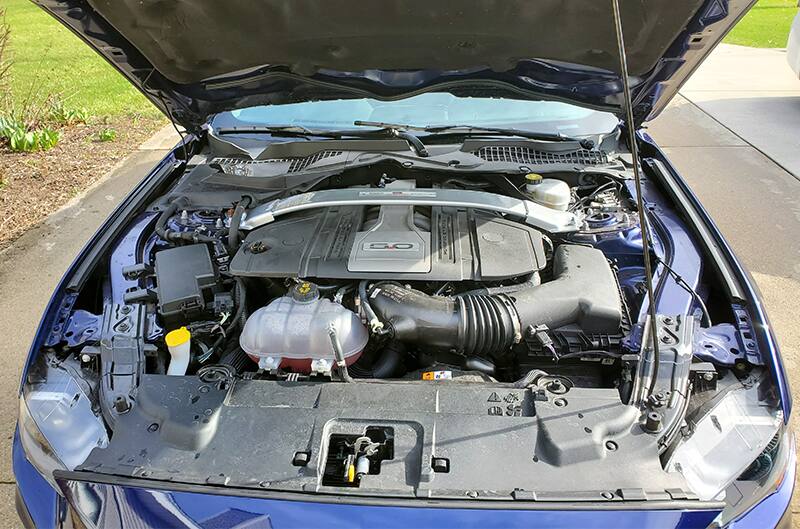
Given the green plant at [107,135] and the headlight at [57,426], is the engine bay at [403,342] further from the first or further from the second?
the green plant at [107,135]

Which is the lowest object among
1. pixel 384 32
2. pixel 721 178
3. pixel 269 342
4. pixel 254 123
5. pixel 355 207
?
pixel 721 178

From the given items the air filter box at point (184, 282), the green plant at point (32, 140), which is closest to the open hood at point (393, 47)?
the air filter box at point (184, 282)

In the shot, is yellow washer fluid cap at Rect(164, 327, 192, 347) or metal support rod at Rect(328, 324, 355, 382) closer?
metal support rod at Rect(328, 324, 355, 382)

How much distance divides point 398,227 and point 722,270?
44.7 inches

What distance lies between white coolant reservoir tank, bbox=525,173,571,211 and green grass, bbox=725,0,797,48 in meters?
9.85

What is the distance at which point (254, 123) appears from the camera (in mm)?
2775

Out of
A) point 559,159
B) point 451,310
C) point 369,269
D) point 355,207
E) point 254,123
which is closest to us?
point 451,310

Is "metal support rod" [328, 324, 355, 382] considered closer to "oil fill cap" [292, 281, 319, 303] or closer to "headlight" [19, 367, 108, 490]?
"oil fill cap" [292, 281, 319, 303]

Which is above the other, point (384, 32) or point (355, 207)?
point (384, 32)

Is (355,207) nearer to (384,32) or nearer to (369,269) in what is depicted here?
(369,269)

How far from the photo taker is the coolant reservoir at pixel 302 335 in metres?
1.64

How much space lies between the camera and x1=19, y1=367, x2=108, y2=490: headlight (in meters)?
1.53

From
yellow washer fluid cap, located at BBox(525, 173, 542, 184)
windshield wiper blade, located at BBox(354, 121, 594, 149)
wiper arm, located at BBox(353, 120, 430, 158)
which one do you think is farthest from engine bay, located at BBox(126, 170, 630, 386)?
windshield wiper blade, located at BBox(354, 121, 594, 149)

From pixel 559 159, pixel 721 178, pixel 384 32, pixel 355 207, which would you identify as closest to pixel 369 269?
pixel 355 207
